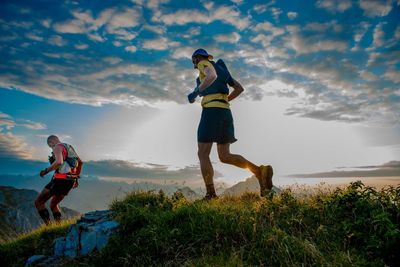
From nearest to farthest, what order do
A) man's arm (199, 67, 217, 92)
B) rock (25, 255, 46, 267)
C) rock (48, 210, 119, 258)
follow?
rock (48, 210, 119, 258) < rock (25, 255, 46, 267) < man's arm (199, 67, 217, 92)

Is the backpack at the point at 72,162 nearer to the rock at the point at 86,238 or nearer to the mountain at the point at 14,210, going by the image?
the rock at the point at 86,238

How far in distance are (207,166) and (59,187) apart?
4.92 m

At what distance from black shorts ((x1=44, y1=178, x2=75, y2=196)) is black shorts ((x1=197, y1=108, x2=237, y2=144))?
15.8 ft

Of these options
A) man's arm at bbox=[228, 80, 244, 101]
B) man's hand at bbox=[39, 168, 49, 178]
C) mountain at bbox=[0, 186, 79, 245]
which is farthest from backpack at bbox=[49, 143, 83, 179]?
mountain at bbox=[0, 186, 79, 245]

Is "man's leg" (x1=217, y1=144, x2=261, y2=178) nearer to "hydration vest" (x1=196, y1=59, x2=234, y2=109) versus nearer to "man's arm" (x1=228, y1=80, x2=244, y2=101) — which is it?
"hydration vest" (x1=196, y1=59, x2=234, y2=109)

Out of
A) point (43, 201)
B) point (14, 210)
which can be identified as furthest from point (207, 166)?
point (14, 210)

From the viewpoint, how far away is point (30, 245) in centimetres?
763

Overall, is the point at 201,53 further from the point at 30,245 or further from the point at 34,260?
the point at 30,245

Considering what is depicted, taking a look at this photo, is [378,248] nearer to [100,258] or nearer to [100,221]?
[100,258]

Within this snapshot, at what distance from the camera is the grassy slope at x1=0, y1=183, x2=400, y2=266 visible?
13.1ft

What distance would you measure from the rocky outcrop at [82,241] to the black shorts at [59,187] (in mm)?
2974

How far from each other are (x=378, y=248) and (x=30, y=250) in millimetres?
7302

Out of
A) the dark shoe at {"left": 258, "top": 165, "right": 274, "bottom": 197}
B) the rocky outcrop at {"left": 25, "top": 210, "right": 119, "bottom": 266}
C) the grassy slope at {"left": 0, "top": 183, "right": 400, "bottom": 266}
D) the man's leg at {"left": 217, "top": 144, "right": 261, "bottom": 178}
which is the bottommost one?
the rocky outcrop at {"left": 25, "top": 210, "right": 119, "bottom": 266}

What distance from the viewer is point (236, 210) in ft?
18.4
